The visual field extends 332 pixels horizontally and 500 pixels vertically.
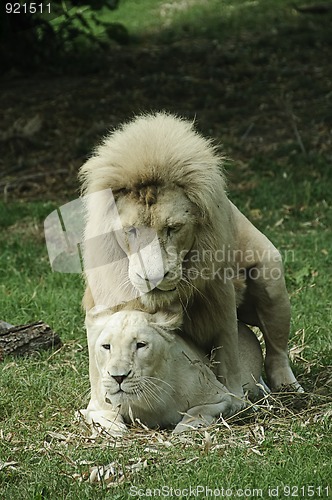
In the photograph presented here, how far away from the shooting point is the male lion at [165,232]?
4.77m

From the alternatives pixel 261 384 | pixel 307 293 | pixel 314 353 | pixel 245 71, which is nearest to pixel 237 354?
pixel 261 384

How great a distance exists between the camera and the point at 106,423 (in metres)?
4.93

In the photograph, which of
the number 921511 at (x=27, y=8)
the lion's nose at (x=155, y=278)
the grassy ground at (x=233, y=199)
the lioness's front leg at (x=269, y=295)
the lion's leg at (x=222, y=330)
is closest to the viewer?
the grassy ground at (x=233, y=199)

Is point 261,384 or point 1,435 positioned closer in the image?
point 1,435

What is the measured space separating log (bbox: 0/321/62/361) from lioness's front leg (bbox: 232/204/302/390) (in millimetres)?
1336

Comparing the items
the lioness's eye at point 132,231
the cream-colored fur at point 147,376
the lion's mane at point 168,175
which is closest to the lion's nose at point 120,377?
the cream-colored fur at point 147,376

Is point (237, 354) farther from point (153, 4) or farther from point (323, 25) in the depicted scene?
point (153, 4)

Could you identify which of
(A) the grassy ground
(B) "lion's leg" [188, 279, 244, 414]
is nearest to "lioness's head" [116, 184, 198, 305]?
(B) "lion's leg" [188, 279, 244, 414]

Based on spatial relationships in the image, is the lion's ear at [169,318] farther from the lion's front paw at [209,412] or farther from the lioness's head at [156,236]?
the lion's front paw at [209,412]

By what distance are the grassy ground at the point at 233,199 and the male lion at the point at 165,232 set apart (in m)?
0.55

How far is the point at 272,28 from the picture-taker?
15.0 meters

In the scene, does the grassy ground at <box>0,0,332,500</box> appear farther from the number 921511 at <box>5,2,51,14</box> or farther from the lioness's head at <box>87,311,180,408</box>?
the number 921511 at <box>5,2,51,14</box>

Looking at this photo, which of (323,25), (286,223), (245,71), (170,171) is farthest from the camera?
(323,25)

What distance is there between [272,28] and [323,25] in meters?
0.75
